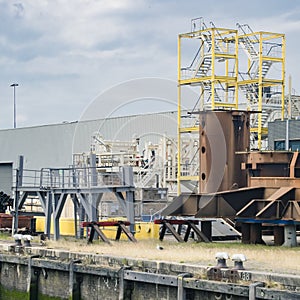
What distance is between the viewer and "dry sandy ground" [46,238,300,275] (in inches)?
793

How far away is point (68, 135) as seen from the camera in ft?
247

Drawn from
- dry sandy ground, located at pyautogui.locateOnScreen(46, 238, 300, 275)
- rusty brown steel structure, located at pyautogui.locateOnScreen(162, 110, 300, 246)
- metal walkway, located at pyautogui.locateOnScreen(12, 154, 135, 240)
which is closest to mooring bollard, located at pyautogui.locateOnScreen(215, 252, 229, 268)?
dry sandy ground, located at pyautogui.locateOnScreen(46, 238, 300, 275)

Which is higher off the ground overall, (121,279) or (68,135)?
(68,135)

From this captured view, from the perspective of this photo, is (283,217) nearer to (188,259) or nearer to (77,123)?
(188,259)

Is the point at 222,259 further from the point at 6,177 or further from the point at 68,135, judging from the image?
the point at 6,177

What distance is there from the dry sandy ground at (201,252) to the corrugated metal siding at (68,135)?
116 feet

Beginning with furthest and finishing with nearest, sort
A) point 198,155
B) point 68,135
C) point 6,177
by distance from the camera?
point 6,177 < point 68,135 < point 198,155

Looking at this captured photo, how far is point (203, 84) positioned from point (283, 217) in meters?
28.4

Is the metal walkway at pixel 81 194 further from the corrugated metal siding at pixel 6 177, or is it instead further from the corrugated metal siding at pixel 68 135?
the corrugated metal siding at pixel 6 177

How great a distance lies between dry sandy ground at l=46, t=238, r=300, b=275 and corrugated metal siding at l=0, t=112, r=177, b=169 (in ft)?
116

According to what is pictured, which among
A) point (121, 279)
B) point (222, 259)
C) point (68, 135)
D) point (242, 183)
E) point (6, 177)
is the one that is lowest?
point (121, 279)

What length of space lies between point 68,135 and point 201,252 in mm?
53047

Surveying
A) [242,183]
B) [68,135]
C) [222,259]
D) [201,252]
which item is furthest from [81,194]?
[68,135]

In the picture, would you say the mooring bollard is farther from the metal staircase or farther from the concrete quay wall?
the metal staircase
